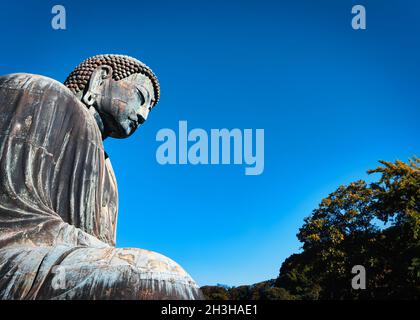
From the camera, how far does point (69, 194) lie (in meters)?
4.06

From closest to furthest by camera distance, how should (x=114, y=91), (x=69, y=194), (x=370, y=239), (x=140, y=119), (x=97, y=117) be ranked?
(x=69, y=194) < (x=97, y=117) < (x=114, y=91) < (x=140, y=119) < (x=370, y=239)

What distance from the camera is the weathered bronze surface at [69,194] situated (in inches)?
100

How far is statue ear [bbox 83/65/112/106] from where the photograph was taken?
215 inches

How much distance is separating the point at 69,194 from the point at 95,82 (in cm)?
213

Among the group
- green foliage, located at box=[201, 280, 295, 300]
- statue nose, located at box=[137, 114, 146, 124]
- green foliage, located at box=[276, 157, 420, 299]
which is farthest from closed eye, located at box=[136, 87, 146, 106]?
green foliage, located at box=[201, 280, 295, 300]

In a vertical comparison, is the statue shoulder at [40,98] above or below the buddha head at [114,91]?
below

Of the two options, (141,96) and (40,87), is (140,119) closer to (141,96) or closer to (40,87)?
(141,96)

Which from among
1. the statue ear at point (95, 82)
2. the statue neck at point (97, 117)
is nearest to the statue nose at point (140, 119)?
the statue neck at point (97, 117)

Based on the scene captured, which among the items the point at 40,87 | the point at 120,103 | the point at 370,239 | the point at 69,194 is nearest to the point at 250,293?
the point at 370,239

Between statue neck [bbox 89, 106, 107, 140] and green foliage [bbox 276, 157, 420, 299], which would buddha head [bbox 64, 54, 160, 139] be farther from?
green foliage [bbox 276, 157, 420, 299]

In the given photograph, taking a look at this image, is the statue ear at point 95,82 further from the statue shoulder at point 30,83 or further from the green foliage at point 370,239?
the green foliage at point 370,239
